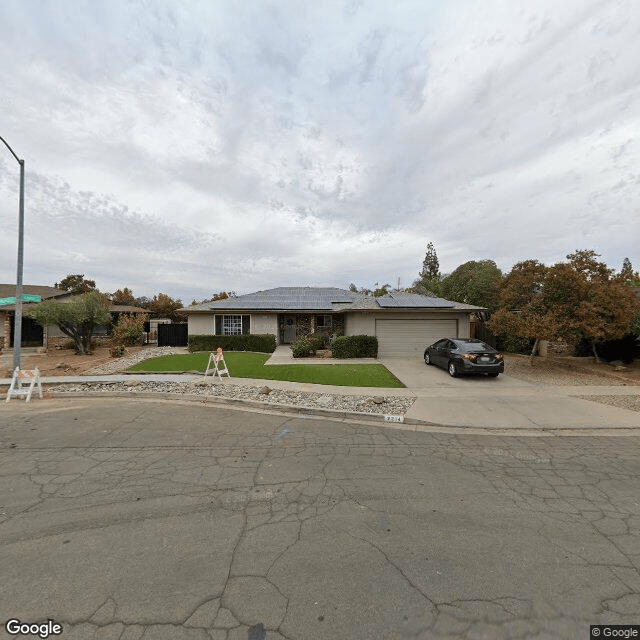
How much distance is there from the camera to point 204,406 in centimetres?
859

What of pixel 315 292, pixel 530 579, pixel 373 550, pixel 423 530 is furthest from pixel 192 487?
pixel 315 292

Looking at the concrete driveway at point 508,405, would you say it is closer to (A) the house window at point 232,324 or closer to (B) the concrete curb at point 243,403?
(B) the concrete curb at point 243,403

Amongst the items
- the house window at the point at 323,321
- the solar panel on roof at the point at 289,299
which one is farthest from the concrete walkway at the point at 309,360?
the house window at the point at 323,321

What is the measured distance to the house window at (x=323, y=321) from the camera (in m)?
21.7

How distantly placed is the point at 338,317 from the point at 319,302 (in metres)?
1.68

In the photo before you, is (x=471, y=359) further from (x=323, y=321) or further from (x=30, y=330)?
(x=30, y=330)

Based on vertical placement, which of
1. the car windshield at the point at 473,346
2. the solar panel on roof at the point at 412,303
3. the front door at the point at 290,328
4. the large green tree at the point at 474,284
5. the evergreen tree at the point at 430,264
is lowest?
the car windshield at the point at 473,346

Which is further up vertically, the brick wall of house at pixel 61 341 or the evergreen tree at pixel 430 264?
the evergreen tree at pixel 430 264

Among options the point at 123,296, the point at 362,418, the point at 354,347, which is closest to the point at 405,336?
the point at 354,347

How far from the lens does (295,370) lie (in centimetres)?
1302

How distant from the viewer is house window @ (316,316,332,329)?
21703 millimetres

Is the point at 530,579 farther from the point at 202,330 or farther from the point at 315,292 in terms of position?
the point at 315,292

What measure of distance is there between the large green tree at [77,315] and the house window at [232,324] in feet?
19.3

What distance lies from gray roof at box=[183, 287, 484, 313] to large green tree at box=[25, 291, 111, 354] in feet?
14.7
